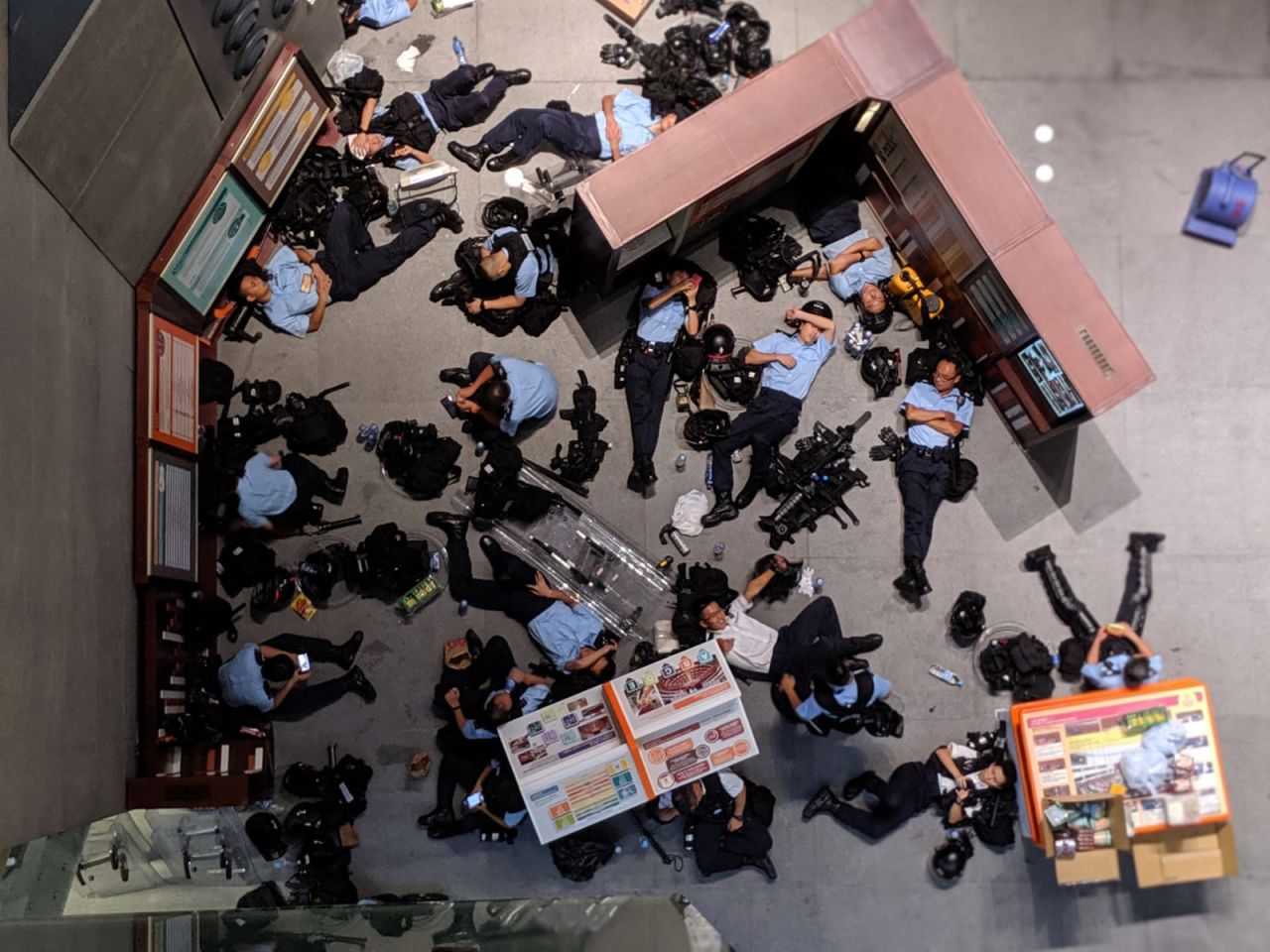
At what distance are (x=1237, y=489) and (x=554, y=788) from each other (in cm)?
517

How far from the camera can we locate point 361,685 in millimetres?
7016

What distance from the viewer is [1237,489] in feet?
23.8

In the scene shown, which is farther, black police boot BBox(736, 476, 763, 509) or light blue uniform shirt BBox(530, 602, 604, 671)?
black police boot BBox(736, 476, 763, 509)

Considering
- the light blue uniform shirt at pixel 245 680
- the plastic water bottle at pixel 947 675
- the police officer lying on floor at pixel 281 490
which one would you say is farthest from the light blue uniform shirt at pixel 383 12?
the plastic water bottle at pixel 947 675

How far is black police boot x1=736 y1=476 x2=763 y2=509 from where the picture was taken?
282 inches

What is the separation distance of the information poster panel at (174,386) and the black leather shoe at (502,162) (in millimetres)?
2365

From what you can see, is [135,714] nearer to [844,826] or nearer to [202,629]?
[202,629]

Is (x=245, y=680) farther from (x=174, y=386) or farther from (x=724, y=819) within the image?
(x=724, y=819)

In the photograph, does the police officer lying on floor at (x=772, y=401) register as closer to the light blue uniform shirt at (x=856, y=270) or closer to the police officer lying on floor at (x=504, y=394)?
the light blue uniform shirt at (x=856, y=270)

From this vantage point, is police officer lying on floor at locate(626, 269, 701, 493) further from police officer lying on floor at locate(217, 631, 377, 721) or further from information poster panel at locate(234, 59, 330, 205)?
information poster panel at locate(234, 59, 330, 205)

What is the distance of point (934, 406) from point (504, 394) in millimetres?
2969

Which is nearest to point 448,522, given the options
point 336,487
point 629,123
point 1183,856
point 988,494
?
point 336,487

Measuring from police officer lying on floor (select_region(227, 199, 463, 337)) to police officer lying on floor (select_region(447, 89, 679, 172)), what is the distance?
0.53m

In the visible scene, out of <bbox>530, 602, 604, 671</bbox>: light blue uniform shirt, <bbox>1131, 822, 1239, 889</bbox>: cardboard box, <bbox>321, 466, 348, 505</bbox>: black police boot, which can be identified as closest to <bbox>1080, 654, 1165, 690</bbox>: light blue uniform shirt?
<bbox>1131, 822, 1239, 889</bbox>: cardboard box
